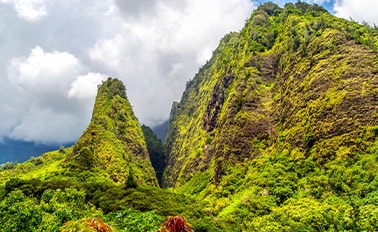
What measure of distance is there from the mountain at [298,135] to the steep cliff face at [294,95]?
0.82 feet

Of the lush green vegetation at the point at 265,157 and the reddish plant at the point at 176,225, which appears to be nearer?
the reddish plant at the point at 176,225

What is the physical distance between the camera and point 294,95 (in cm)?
8219

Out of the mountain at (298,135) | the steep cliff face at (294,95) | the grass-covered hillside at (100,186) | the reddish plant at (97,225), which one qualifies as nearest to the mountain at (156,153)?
the grass-covered hillside at (100,186)

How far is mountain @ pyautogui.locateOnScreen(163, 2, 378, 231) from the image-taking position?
51.3m

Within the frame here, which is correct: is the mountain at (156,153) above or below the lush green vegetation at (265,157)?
above

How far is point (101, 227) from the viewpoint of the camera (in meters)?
8.38

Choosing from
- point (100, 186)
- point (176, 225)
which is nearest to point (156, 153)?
point (100, 186)

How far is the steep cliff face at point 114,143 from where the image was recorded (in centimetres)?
9938

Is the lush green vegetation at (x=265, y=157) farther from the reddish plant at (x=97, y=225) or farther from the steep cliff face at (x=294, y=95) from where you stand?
the steep cliff face at (x=294, y=95)

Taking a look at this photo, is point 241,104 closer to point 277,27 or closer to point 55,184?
point 277,27

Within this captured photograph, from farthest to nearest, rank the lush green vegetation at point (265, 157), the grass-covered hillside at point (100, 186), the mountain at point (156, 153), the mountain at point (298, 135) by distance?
the mountain at point (156, 153)
the mountain at point (298, 135)
the lush green vegetation at point (265, 157)
the grass-covered hillside at point (100, 186)

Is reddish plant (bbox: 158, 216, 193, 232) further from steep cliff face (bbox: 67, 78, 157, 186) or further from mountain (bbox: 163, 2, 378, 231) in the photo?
steep cliff face (bbox: 67, 78, 157, 186)

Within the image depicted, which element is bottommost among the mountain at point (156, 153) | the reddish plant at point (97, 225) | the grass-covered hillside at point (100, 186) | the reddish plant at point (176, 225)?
the reddish plant at point (176, 225)

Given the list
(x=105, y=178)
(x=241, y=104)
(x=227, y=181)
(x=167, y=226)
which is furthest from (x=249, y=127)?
(x=167, y=226)
